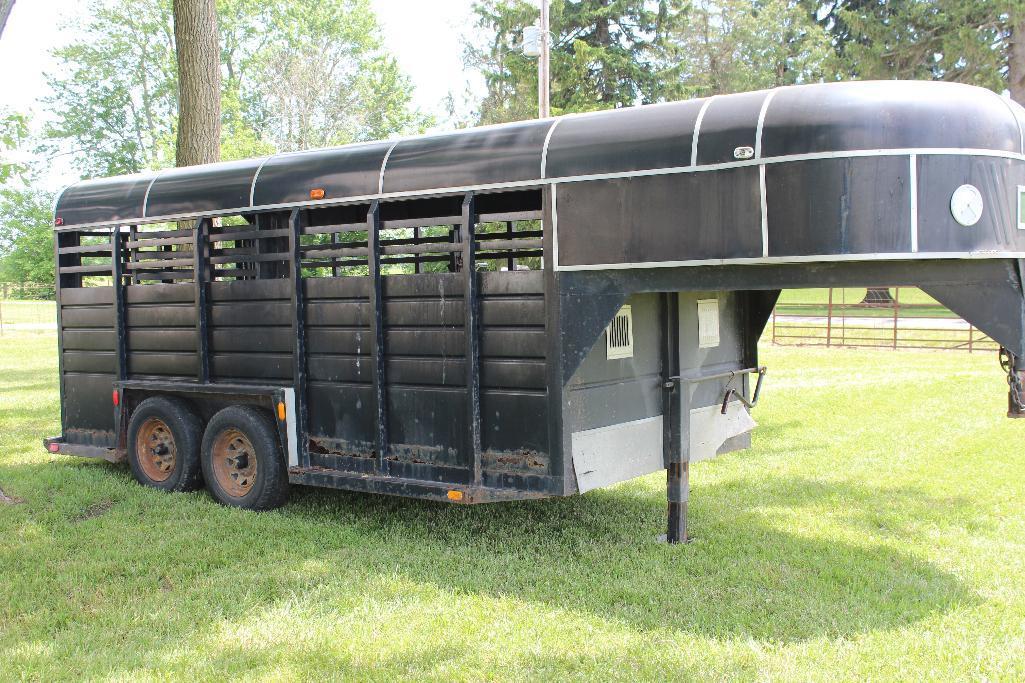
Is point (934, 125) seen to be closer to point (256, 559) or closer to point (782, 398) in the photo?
point (256, 559)

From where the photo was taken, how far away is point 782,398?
42.2 ft

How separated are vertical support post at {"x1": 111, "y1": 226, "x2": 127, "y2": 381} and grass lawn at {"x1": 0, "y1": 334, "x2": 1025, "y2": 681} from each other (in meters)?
1.05

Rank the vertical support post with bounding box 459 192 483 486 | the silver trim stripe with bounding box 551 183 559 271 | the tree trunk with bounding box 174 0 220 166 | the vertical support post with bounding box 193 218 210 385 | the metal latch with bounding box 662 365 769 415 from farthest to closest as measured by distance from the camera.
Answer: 1. the tree trunk with bounding box 174 0 220 166
2. the vertical support post with bounding box 193 218 210 385
3. the metal latch with bounding box 662 365 769 415
4. the vertical support post with bounding box 459 192 483 486
5. the silver trim stripe with bounding box 551 183 559 271

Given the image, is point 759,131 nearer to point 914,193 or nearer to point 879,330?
point 914,193

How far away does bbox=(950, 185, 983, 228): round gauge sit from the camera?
4859mm

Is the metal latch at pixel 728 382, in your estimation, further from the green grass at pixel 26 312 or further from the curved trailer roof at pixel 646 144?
the green grass at pixel 26 312

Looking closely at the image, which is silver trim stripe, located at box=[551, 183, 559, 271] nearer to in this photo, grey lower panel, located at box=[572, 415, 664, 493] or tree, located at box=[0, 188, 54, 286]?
grey lower panel, located at box=[572, 415, 664, 493]

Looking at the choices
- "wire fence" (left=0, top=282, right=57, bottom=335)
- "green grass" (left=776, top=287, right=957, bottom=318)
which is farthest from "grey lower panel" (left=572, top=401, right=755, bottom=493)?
"wire fence" (left=0, top=282, right=57, bottom=335)

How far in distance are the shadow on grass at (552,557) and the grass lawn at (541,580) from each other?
0.07 ft

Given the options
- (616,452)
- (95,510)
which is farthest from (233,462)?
(616,452)

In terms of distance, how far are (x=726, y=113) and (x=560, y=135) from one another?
1.01m

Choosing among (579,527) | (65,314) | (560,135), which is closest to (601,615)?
(579,527)

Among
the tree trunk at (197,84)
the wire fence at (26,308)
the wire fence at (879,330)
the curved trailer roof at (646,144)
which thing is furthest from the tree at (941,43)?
the wire fence at (26,308)

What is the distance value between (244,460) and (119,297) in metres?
1.87
